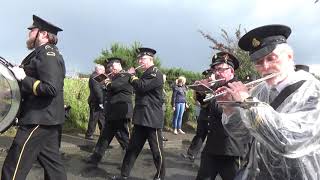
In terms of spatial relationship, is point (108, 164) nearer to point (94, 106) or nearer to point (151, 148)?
point (151, 148)

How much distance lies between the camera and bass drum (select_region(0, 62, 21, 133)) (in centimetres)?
502

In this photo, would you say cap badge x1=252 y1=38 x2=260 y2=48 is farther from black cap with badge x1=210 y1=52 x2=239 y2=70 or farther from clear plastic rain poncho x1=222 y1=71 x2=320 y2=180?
black cap with badge x1=210 y1=52 x2=239 y2=70

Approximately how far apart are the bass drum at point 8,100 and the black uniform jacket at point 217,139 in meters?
2.05

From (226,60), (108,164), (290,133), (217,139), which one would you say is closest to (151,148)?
(108,164)

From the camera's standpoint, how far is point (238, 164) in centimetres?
568

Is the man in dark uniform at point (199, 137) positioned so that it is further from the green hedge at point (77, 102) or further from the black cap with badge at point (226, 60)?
the green hedge at point (77, 102)

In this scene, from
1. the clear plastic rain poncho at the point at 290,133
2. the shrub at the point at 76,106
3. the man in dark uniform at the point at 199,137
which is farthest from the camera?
the shrub at the point at 76,106

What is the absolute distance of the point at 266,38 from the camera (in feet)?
11.1

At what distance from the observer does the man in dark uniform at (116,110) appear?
29.1 feet

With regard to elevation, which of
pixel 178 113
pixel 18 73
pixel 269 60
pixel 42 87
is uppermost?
pixel 269 60

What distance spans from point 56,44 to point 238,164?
93.4 inches

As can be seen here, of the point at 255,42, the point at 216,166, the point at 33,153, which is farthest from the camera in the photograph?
the point at 216,166

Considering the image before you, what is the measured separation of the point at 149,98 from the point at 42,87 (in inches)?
115

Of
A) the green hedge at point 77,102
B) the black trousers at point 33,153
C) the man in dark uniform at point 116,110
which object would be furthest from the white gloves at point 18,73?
the green hedge at point 77,102
